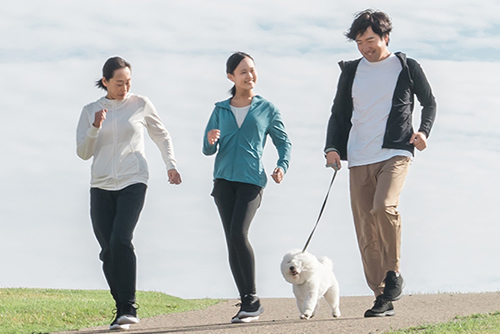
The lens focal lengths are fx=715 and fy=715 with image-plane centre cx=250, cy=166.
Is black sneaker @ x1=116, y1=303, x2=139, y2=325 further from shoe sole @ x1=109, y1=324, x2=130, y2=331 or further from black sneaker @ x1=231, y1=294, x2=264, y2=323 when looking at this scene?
black sneaker @ x1=231, y1=294, x2=264, y2=323

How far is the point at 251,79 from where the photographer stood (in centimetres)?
688

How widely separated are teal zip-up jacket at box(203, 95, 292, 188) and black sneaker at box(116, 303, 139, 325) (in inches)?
57.9

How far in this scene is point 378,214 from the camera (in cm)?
660

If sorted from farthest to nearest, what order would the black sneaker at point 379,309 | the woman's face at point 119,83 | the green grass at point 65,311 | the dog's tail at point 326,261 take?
the green grass at point 65,311 → the dog's tail at point 326,261 → the black sneaker at point 379,309 → the woman's face at point 119,83

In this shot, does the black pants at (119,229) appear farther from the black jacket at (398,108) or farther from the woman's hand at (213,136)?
the black jacket at (398,108)

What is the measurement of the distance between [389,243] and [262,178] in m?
1.34

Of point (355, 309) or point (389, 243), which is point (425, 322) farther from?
point (355, 309)

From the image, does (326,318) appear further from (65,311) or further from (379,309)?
(65,311)

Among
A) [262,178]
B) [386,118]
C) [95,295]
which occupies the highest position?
[386,118]

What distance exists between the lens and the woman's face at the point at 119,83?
22.3 feet

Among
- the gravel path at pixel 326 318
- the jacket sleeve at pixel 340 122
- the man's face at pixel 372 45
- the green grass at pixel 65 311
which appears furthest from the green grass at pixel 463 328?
the green grass at pixel 65 311

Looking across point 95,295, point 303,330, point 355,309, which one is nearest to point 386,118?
point 303,330

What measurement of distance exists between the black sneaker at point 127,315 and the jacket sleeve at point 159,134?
1372mm

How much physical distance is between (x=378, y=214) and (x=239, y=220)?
128 centimetres
